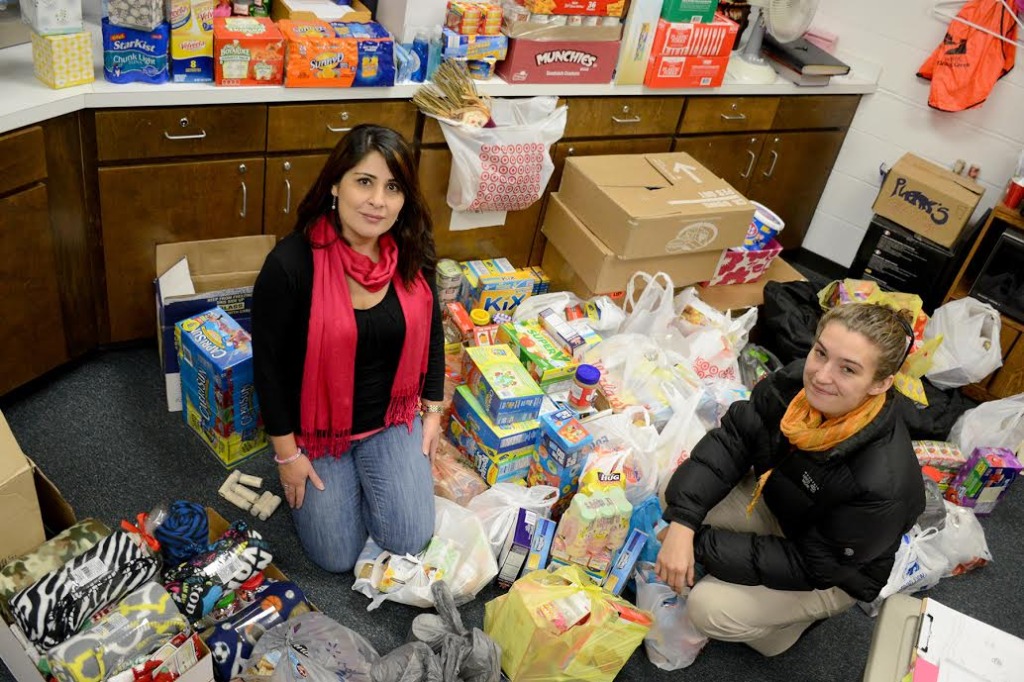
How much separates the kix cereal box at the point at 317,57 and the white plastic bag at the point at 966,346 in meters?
2.30

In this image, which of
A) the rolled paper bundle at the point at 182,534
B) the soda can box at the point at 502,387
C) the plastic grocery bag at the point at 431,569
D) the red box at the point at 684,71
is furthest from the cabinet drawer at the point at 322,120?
the plastic grocery bag at the point at 431,569

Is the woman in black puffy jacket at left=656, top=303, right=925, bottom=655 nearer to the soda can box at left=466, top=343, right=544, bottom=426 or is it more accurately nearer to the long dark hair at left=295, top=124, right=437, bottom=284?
A: the soda can box at left=466, top=343, right=544, bottom=426

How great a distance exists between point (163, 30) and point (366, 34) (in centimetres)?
58

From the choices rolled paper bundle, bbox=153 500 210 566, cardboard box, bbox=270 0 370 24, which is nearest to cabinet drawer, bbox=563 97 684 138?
cardboard box, bbox=270 0 370 24

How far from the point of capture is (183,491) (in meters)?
2.40

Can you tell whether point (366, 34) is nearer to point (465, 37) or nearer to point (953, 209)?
point (465, 37)

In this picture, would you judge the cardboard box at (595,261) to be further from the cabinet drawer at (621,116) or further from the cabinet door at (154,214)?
the cabinet door at (154,214)

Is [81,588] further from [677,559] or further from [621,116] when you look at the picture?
[621,116]

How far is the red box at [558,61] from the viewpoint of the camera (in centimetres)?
284

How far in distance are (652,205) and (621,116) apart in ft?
1.41

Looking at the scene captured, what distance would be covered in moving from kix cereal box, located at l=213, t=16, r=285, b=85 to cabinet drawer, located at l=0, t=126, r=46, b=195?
50cm

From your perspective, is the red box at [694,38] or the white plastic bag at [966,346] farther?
the white plastic bag at [966,346]

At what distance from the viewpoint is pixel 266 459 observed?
257 centimetres

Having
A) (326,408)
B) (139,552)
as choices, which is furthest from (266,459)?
(139,552)
